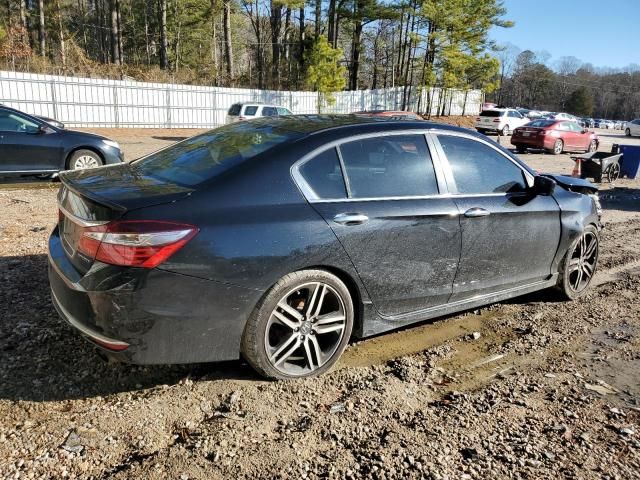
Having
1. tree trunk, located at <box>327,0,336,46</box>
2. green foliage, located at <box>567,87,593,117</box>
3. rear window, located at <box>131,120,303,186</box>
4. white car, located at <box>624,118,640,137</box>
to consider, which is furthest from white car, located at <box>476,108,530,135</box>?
green foliage, located at <box>567,87,593,117</box>

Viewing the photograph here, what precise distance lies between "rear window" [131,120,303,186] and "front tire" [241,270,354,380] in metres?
0.83

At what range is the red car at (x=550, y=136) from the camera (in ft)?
71.0

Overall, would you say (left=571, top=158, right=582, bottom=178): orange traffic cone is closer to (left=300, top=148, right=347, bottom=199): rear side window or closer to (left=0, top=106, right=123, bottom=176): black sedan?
(left=0, top=106, right=123, bottom=176): black sedan

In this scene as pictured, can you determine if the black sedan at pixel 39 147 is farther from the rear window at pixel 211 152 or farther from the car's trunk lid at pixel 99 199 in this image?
the car's trunk lid at pixel 99 199

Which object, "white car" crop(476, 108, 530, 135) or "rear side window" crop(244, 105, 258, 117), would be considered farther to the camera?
"white car" crop(476, 108, 530, 135)

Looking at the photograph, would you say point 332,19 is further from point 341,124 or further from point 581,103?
point 581,103

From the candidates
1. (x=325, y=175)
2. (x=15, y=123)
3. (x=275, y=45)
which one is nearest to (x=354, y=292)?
(x=325, y=175)

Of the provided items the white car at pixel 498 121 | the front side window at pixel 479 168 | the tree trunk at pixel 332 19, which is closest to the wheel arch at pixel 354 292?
the front side window at pixel 479 168

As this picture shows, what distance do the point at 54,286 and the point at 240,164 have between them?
1.37m

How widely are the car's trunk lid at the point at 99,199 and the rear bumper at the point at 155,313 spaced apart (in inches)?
7.2

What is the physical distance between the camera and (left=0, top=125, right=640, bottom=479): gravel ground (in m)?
2.55

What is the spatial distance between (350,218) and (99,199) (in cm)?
148

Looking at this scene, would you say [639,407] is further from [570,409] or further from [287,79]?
[287,79]

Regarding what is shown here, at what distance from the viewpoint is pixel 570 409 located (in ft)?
10.5
